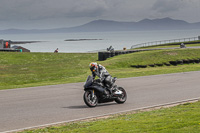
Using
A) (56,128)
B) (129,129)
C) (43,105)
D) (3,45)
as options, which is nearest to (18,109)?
(43,105)

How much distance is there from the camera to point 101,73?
12.3m

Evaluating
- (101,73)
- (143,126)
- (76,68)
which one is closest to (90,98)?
(101,73)

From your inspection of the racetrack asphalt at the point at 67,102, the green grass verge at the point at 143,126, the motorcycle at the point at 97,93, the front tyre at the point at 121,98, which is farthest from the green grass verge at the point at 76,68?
the green grass verge at the point at 143,126

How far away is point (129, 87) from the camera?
1766 cm

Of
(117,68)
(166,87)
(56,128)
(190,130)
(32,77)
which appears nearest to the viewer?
(190,130)

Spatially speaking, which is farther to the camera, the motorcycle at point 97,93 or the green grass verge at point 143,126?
the motorcycle at point 97,93

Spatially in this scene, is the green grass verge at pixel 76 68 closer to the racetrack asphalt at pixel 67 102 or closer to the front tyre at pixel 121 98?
the racetrack asphalt at pixel 67 102

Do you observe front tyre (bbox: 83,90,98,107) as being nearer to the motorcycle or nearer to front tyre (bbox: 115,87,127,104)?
the motorcycle

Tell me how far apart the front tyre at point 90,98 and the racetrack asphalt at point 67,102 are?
0.66 feet

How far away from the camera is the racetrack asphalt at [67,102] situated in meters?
10.4

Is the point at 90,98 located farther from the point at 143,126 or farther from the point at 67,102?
the point at 143,126

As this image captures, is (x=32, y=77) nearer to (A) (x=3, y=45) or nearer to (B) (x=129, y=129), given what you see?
(B) (x=129, y=129)

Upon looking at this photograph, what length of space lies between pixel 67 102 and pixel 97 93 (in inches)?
68.3

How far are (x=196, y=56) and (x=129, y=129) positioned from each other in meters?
30.4
